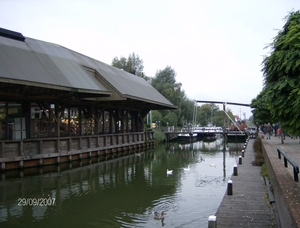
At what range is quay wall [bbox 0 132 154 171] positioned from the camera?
1780cm

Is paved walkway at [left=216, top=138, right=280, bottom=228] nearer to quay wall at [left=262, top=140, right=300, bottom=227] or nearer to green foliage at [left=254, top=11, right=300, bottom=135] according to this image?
quay wall at [left=262, top=140, right=300, bottom=227]

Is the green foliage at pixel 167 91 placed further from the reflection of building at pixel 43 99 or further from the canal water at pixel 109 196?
the canal water at pixel 109 196

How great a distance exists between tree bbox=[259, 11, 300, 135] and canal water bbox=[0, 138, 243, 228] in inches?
157

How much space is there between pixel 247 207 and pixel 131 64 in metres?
55.4

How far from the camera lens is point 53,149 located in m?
20.7

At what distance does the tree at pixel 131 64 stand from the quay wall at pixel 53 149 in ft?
107

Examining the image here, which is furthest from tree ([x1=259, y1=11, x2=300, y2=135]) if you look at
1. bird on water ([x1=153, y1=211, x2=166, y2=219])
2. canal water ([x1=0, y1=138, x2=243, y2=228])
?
bird on water ([x1=153, y1=211, x2=166, y2=219])

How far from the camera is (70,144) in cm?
2227

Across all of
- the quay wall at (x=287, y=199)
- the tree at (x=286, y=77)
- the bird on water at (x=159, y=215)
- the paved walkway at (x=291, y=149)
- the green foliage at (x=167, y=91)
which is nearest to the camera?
the quay wall at (x=287, y=199)

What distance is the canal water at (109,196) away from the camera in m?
9.72

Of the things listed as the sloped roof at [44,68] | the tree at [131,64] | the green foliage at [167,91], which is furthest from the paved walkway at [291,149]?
the tree at [131,64]

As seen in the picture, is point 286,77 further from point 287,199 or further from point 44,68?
point 44,68

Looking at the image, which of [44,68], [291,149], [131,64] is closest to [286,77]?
[291,149]
